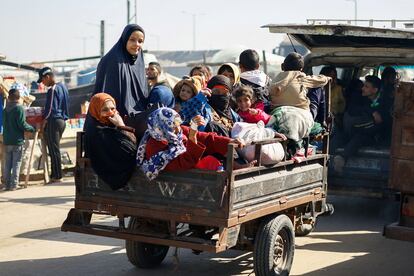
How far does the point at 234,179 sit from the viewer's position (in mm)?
5793

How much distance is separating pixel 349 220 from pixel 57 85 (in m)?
5.16

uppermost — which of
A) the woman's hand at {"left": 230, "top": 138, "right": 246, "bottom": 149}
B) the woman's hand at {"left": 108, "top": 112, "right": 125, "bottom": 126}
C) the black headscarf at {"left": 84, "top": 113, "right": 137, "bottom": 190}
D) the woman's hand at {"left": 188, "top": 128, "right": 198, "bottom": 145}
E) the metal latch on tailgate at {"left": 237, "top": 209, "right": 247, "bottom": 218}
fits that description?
the woman's hand at {"left": 108, "top": 112, "right": 125, "bottom": 126}

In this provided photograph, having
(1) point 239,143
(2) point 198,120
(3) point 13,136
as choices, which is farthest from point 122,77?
(3) point 13,136

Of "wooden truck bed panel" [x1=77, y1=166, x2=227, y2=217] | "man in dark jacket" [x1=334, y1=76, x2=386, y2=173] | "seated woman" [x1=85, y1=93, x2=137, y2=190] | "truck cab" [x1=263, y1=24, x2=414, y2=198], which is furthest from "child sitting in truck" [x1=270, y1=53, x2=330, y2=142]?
"man in dark jacket" [x1=334, y1=76, x2=386, y2=173]

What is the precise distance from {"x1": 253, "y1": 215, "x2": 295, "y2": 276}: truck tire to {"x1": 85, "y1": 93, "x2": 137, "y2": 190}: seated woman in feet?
3.96

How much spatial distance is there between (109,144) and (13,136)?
6.09 meters

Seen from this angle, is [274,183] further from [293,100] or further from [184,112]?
[293,100]

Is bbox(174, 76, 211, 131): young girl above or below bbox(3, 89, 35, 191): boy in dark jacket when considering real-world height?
above

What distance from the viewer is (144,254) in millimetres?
7102

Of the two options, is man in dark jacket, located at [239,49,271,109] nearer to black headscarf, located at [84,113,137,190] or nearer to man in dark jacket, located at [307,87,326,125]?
man in dark jacket, located at [307,87,326,125]

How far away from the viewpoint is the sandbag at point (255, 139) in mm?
6262

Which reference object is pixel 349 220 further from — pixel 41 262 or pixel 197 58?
pixel 197 58

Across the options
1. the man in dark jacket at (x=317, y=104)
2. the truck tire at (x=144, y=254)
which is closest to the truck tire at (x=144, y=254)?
the truck tire at (x=144, y=254)

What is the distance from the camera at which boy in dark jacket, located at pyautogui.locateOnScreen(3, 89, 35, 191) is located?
11812 millimetres
